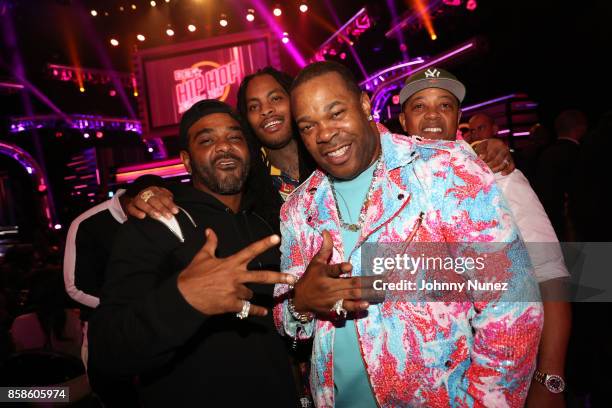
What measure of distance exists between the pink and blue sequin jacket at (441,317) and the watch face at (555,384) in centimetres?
71

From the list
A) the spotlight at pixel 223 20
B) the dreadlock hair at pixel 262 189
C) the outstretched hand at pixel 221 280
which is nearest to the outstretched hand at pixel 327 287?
the outstretched hand at pixel 221 280

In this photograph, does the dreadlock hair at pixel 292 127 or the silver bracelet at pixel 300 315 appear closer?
the silver bracelet at pixel 300 315

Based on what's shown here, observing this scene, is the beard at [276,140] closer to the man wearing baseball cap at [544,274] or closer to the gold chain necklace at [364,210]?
the gold chain necklace at [364,210]

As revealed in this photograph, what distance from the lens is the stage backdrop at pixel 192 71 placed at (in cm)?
743

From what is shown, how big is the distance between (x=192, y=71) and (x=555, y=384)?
765 cm

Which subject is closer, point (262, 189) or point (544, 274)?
point (544, 274)

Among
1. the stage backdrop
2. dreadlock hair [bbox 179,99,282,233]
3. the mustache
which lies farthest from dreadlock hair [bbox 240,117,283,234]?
the stage backdrop

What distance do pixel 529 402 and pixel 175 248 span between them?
1.93 meters

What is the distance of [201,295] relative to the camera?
4.68 feet

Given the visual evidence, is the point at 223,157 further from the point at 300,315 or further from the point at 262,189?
the point at 300,315

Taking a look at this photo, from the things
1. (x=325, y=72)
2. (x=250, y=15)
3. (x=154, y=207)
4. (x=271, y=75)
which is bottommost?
(x=154, y=207)

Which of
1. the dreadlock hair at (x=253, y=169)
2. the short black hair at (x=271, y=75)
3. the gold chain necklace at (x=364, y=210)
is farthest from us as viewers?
the short black hair at (x=271, y=75)

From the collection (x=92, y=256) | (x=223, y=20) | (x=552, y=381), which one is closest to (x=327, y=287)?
(x=552, y=381)

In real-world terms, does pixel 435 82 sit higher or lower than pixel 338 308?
higher
